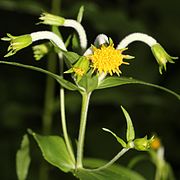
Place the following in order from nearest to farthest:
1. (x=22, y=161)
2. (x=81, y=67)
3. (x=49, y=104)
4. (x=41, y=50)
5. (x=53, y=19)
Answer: (x=81, y=67), (x=53, y=19), (x=41, y=50), (x=22, y=161), (x=49, y=104)

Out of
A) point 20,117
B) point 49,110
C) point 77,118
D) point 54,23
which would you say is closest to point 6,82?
point 20,117

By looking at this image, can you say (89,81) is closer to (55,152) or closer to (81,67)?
(81,67)

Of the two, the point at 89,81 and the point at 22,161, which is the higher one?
the point at 89,81

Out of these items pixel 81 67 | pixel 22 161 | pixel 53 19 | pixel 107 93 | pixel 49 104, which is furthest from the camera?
pixel 107 93

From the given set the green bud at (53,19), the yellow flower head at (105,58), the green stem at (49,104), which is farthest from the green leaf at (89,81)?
the green stem at (49,104)

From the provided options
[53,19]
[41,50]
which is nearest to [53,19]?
[53,19]

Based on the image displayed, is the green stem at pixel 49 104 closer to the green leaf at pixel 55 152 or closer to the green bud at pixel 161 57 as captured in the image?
the green leaf at pixel 55 152
